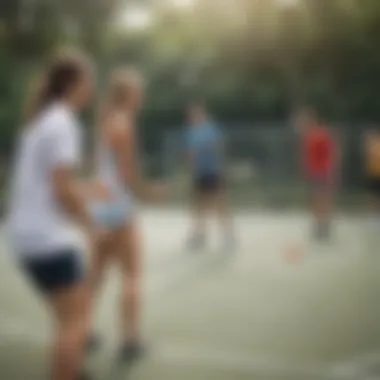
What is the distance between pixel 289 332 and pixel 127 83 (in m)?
0.61

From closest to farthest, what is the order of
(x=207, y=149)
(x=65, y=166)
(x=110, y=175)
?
(x=65, y=166)
(x=110, y=175)
(x=207, y=149)

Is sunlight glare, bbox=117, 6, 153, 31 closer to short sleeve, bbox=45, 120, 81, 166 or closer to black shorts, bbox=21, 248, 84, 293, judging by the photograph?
short sleeve, bbox=45, 120, 81, 166

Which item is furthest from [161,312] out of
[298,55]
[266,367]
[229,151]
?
[298,55]

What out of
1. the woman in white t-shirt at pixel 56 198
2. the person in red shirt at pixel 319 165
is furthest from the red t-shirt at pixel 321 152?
the woman in white t-shirt at pixel 56 198

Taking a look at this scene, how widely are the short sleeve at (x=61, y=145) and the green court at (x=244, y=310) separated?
0.23 meters

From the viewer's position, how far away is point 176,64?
1683 millimetres

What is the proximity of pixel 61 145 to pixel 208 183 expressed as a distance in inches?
13.7

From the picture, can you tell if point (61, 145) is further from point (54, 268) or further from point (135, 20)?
point (135, 20)

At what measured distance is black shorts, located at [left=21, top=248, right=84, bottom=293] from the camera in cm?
158

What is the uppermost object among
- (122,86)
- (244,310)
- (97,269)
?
(122,86)

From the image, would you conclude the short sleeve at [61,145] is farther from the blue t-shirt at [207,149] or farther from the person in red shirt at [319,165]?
the person in red shirt at [319,165]

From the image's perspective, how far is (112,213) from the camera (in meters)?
1.68

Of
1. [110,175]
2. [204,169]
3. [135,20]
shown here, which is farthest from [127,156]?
[135,20]

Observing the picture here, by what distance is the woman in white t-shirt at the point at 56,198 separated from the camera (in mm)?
1541
